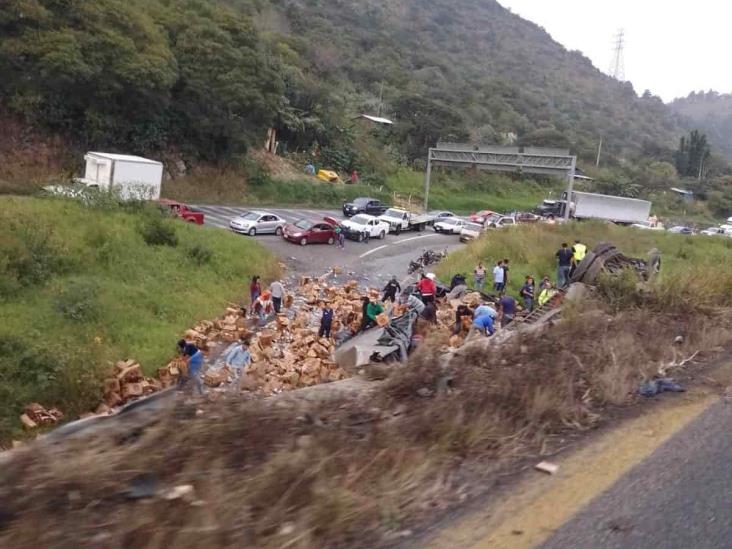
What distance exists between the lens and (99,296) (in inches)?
756

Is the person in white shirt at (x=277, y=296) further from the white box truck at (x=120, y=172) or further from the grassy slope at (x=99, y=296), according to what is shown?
the white box truck at (x=120, y=172)

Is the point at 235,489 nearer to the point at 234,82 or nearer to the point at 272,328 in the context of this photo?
the point at 272,328

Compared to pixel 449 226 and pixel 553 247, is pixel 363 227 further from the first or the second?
pixel 553 247

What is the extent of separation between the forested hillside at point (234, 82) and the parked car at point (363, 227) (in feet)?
35.7

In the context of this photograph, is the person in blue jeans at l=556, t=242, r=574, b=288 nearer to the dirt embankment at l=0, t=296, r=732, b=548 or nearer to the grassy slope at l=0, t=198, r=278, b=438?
the grassy slope at l=0, t=198, r=278, b=438

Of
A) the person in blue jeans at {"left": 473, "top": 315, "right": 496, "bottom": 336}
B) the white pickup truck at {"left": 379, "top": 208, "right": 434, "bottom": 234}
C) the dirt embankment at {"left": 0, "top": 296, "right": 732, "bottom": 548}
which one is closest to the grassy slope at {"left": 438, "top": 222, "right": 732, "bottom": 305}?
the person in blue jeans at {"left": 473, "top": 315, "right": 496, "bottom": 336}

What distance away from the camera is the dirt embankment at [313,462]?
3.64m

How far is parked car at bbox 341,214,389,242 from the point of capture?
37031mm

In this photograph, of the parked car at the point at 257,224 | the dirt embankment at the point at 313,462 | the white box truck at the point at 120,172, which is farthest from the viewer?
the parked car at the point at 257,224

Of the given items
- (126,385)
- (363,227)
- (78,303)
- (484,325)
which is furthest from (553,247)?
(126,385)

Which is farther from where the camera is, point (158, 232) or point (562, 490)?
point (158, 232)

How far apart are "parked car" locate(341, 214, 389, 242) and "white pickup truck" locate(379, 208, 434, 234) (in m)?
1.37

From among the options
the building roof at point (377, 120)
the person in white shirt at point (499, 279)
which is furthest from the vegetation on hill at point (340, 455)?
the building roof at point (377, 120)

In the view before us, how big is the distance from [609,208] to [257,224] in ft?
104
